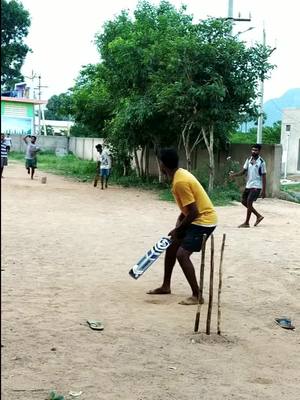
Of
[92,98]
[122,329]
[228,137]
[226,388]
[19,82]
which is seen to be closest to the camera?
[226,388]

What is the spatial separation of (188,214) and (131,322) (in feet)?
3.78

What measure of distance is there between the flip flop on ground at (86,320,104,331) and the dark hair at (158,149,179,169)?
62.8 inches

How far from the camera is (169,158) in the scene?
570 cm

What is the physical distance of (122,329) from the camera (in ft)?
16.3

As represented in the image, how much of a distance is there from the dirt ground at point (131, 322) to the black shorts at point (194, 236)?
577 millimetres

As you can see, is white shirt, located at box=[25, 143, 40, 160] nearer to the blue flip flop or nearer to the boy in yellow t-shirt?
the boy in yellow t-shirt

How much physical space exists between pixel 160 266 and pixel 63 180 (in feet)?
52.0

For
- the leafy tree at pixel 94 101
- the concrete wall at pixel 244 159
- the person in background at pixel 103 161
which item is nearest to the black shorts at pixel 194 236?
the person in background at pixel 103 161

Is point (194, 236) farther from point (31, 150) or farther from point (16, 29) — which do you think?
point (16, 29)

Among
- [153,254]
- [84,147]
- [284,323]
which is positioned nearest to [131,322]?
[153,254]

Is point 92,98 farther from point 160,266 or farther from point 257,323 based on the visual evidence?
point 257,323

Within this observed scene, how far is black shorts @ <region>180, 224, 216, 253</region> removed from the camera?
581 cm

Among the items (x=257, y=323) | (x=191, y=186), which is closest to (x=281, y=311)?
(x=257, y=323)

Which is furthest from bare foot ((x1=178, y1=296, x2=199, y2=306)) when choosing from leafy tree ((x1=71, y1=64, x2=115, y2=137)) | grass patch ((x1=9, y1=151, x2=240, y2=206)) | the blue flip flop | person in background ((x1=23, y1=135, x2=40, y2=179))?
leafy tree ((x1=71, y1=64, x2=115, y2=137))
